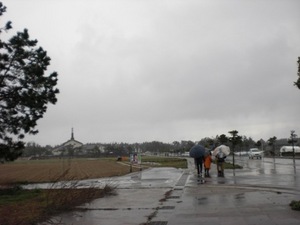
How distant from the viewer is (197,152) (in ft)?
75.4

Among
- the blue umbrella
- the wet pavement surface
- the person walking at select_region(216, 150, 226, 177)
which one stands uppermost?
the blue umbrella

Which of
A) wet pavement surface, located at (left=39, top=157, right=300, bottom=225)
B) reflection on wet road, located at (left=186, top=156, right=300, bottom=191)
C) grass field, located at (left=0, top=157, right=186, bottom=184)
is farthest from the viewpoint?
grass field, located at (left=0, top=157, right=186, bottom=184)

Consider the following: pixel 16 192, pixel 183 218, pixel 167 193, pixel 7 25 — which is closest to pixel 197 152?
pixel 167 193

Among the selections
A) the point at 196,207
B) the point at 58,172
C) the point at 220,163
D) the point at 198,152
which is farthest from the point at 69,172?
the point at 196,207

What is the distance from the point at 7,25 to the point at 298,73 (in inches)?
549

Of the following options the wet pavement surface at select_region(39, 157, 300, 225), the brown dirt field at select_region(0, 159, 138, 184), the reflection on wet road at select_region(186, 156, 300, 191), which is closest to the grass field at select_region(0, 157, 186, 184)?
the brown dirt field at select_region(0, 159, 138, 184)

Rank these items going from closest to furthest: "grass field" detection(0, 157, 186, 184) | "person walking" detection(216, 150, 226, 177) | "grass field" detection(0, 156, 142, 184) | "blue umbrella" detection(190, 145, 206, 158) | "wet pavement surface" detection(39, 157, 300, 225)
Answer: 1. "wet pavement surface" detection(39, 157, 300, 225)
2. "person walking" detection(216, 150, 226, 177)
3. "blue umbrella" detection(190, 145, 206, 158)
4. "grass field" detection(0, 156, 142, 184)
5. "grass field" detection(0, 157, 186, 184)

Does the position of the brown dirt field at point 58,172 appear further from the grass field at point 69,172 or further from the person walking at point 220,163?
the person walking at point 220,163

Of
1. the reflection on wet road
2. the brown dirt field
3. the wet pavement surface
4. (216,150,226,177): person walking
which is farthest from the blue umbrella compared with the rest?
the wet pavement surface

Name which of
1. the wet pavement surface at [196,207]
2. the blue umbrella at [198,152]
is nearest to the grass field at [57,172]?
the wet pavement surface at [196,207]

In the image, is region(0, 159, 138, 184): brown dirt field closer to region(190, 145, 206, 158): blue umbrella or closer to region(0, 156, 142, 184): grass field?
region(0, 156, 142, 184): grass field

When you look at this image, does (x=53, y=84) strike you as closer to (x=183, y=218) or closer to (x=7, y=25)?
(x=7, y=25)

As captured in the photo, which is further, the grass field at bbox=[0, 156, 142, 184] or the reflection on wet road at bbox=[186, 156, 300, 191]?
the grass field at bbox=[0, 156, 142, 184]

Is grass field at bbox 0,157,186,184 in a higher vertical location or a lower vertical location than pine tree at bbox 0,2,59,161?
lower
